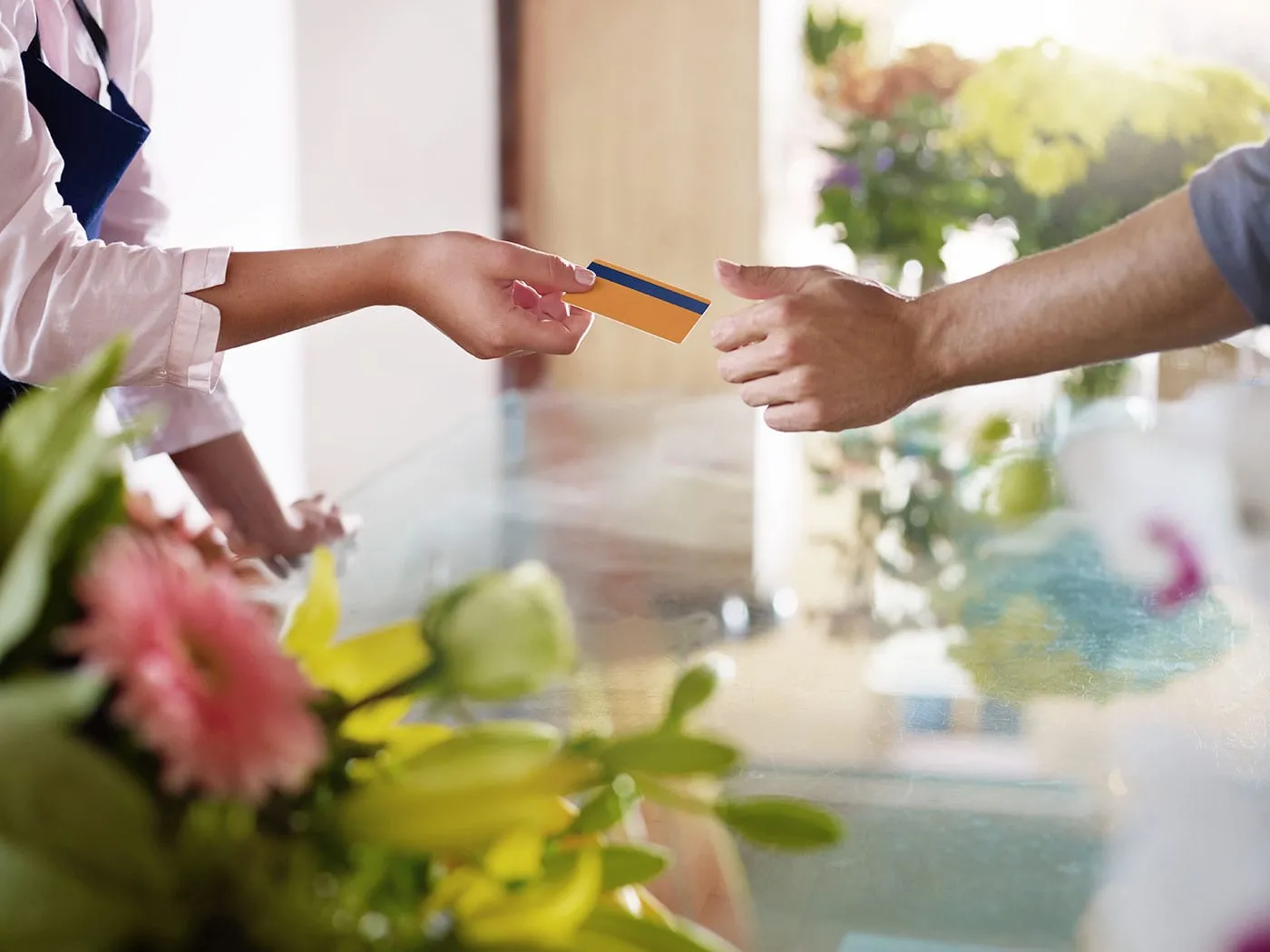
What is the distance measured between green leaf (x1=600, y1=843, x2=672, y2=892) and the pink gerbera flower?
0.33 feet

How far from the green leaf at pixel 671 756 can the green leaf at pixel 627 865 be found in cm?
5

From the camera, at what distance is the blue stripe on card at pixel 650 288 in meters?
0.84

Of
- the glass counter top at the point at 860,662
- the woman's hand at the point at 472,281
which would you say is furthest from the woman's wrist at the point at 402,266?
the glass counter top at the point at 860,662

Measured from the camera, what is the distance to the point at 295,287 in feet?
2.74

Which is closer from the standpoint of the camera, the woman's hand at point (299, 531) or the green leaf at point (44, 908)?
the green leaf at point (44, 908)

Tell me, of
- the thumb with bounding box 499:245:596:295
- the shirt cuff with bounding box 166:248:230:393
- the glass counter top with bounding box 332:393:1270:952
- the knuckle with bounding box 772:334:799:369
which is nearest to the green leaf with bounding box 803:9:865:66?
the glass counter top with bounding box 332:393:1270:952

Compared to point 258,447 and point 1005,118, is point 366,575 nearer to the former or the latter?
point 1005,118

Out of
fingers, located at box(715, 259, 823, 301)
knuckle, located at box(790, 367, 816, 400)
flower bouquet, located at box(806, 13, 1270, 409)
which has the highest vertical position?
flower bouquet, located at box(806, 13, 1270, 409)

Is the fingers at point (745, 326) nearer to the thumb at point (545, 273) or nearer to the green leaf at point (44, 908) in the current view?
the thumb at point (545, 273)

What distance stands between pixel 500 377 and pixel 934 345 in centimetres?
306

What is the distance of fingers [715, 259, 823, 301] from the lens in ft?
3.76

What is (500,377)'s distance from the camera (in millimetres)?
4133

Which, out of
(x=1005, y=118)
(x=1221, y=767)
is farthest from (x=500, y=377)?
(x=1221, y=767)

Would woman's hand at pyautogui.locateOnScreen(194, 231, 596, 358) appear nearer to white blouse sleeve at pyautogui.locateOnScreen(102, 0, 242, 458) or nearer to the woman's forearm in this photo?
the woman's forearm
